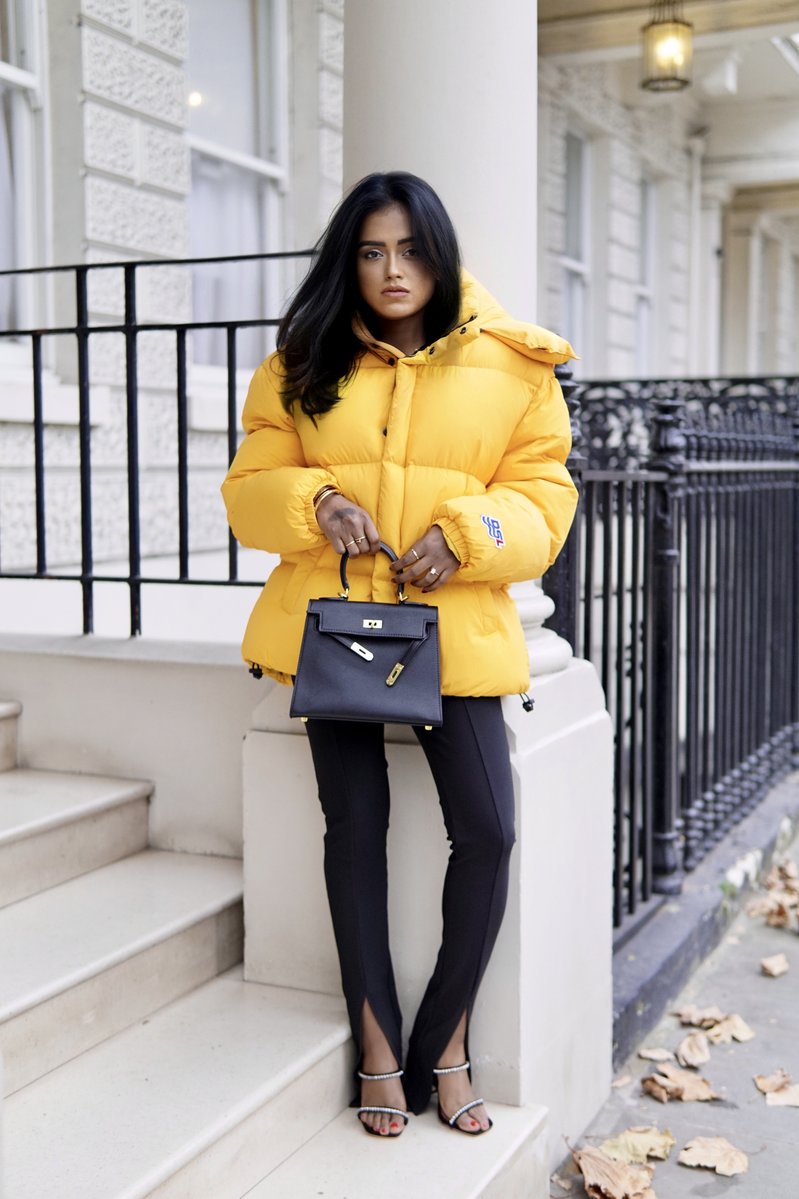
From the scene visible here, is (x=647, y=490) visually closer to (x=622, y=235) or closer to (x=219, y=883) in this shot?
(x=219, y=883)

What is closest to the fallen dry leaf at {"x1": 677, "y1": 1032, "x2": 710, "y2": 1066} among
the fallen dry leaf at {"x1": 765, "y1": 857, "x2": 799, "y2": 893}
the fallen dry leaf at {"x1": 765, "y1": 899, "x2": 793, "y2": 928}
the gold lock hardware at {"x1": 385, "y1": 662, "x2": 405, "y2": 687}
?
the fallen dry leaf at {"x1": 765, "y1": 899, "x2": 793, "y2": 928}

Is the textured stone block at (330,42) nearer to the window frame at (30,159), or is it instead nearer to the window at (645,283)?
the window frame at (30,159)

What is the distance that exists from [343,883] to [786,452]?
4091 mm

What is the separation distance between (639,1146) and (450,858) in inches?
38.1

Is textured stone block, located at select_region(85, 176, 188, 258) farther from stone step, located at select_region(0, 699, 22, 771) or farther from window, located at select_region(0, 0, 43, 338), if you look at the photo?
stone step, located at select_region(0, 699, 22, 771)

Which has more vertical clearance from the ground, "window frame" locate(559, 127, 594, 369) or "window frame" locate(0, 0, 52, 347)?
"window frame" locate(559, 127, 594, 369)

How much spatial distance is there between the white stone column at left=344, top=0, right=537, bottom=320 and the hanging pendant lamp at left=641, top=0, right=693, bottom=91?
7.53m

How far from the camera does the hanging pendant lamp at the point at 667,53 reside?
9.85m

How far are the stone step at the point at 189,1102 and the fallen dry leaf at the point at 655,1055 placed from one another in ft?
3.64

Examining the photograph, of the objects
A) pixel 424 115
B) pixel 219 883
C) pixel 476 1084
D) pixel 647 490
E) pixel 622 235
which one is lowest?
pixel 476 1084

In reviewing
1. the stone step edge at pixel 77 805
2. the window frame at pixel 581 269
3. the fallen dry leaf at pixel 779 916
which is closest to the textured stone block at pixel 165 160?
the stone step edge at pixel 77 805

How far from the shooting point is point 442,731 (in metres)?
2.59

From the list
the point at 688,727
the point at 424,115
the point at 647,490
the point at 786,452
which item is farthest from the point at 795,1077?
the point at 786,452

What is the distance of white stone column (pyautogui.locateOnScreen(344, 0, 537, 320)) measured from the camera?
2.96 metres
